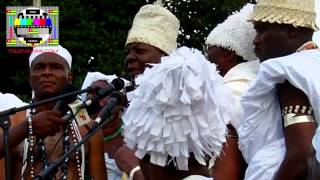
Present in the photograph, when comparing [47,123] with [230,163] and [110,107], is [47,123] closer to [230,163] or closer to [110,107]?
[110,107]

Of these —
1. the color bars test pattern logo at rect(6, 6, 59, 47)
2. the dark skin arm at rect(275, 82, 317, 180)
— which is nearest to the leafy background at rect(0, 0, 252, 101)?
the color bars test pattern logo at rect(6, 6, 59, 47)

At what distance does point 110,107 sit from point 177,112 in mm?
788

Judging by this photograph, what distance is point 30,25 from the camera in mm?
16859

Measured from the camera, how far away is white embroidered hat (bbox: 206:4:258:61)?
541 cm

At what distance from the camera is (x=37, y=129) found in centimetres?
514

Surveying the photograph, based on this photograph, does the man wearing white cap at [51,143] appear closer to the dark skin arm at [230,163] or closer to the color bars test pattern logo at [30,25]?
the dark skin arm at [230,163]

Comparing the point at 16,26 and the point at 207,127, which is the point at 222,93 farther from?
the point at 16,26

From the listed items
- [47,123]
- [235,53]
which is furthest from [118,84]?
Result: [235,53]

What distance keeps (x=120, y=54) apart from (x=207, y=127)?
1465 cm

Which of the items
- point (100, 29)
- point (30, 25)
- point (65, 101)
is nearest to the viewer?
point (65, 101)

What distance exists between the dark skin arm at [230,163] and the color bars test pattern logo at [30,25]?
10420 mm

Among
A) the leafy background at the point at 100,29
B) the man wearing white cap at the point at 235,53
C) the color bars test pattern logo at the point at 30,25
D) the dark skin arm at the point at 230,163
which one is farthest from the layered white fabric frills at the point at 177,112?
the leafy background at the point at 100,29

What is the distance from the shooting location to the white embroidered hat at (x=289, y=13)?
4426mm

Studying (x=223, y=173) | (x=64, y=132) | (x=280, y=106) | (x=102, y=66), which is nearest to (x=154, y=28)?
(x=64, y=132)
